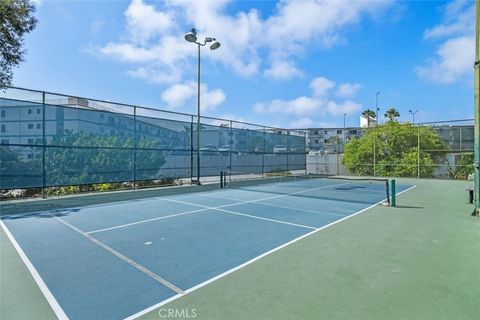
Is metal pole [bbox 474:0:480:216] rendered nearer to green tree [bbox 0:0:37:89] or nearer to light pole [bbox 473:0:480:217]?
light pole [bbox 473:0:480:217]

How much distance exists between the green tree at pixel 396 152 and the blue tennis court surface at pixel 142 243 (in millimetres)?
14128

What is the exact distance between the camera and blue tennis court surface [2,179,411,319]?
10.9ft

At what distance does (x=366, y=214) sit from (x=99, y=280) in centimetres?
→ 697

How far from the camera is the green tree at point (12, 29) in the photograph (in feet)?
29.9

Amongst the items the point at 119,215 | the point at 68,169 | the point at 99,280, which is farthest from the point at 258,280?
the point at 68,169

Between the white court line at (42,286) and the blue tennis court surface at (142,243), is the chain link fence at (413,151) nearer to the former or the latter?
the blue tennis court surface at (142,243)

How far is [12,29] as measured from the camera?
30.8ft

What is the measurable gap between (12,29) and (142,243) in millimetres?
9306

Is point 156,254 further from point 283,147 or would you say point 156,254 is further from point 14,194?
point 283,147

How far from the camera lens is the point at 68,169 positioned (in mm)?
11156

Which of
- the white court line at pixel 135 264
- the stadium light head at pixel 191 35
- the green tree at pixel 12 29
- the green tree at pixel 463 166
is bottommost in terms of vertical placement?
the white court line at pixel 135 264

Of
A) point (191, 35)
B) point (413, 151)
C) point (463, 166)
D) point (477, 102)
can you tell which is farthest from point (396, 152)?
point (191, 35)

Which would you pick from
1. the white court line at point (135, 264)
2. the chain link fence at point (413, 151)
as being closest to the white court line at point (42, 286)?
the white court line at point (135, 264)

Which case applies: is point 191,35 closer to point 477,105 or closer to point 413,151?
point 477,105
